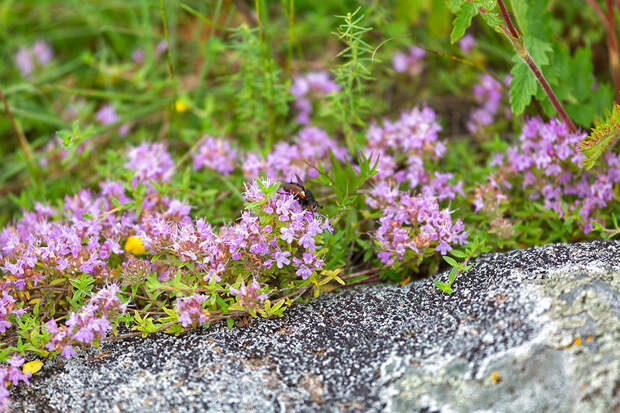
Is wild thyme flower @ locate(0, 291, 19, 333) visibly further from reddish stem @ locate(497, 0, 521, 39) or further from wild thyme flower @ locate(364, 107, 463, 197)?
reddish stem @ locate(497, 0, 521, 39)

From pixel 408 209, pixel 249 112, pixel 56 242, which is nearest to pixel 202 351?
pixel 56 242

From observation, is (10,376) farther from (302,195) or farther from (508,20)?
(508,20)

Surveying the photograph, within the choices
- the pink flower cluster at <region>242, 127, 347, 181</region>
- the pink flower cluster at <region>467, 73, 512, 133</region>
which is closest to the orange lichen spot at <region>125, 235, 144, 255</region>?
the pink flower cluster at <region>242, 127, 347, 181</region>

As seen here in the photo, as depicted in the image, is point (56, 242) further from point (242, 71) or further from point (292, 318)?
point (242, 71)

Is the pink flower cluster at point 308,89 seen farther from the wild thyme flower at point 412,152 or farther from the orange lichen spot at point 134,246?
the orange lichen spot at point 134,246

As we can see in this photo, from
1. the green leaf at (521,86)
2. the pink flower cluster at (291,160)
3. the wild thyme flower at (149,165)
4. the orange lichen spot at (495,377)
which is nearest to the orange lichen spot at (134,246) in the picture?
the wild thyme flower at (149,165)
